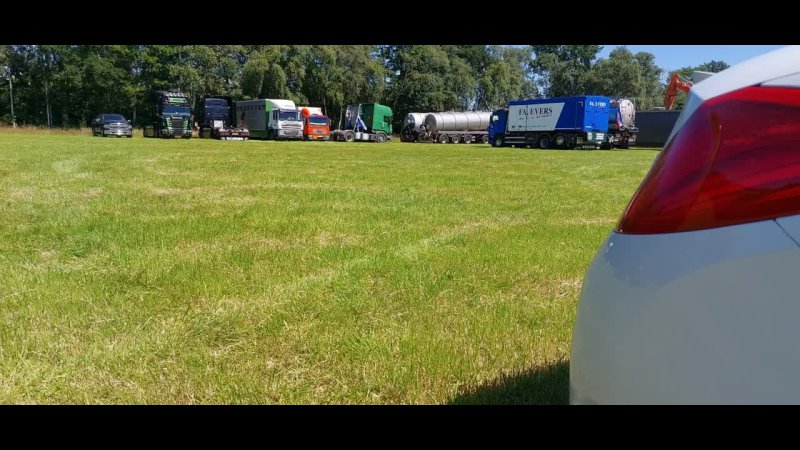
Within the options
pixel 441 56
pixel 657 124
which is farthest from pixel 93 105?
pixel 657 124

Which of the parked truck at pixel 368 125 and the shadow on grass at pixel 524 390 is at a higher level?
the parked truck at pixel 368 125

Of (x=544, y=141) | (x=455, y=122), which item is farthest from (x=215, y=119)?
(x=544, y=141)

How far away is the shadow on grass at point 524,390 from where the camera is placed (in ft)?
8.65

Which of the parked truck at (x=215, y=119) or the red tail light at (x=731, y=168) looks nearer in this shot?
the red tail light at (x=731, y=168)

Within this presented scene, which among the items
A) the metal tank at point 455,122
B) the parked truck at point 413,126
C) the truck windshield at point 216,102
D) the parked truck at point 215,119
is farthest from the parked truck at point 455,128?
the truck windshield at point 216,102

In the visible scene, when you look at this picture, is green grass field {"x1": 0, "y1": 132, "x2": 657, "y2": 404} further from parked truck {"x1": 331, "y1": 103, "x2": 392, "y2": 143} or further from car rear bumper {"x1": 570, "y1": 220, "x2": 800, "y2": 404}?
parked truck {"x1": 331, "y1": 103, "x2": 392, "y2": 143}

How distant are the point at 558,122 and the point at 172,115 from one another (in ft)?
92.2

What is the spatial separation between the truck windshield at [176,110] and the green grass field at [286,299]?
122 ft

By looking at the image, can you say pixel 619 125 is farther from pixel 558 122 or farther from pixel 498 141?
pixel 498 141

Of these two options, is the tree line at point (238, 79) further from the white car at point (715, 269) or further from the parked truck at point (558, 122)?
the white car at point (715, 269)

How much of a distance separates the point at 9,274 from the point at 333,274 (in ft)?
8.03

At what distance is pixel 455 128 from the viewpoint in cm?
5328
